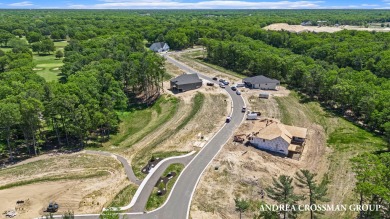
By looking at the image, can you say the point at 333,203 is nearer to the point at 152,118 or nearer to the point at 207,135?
the point at 207,135

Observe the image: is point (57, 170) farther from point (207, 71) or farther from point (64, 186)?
point (207, 71)

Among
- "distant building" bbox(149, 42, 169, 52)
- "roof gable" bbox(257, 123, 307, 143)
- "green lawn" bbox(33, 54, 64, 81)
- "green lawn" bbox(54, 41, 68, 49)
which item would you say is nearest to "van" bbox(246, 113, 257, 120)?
"roof gable" bbox(257, 123, 307, 143)

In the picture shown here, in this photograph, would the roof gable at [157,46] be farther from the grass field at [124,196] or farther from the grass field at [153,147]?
the grass field at [124,196]

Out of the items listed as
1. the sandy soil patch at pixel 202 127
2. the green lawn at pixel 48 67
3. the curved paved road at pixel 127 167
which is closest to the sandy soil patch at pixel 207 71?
the sandy soil patch at pixel 202 127

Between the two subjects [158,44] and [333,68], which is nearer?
[333,68]

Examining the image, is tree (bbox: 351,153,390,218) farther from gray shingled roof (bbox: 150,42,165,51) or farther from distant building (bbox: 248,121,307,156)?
gray shingled roof (bbox: 150,42,165,51)

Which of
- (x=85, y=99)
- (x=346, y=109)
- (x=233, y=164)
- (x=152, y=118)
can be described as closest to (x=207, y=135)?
(x=233, y=164)
